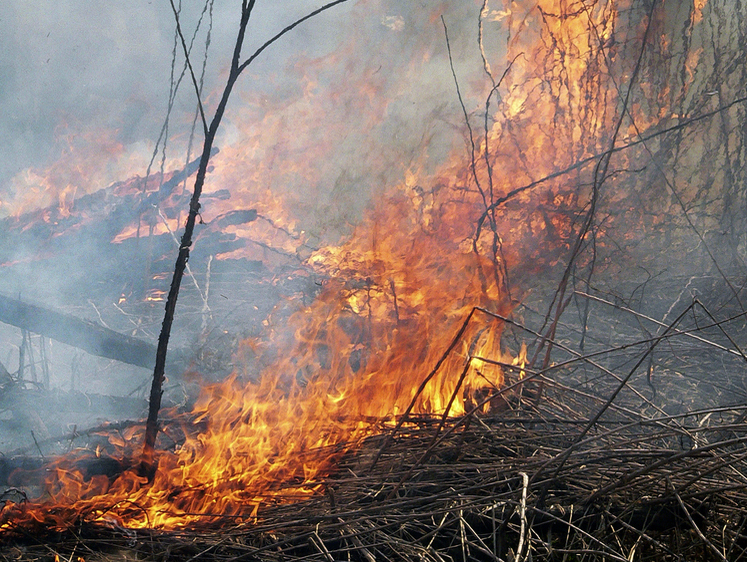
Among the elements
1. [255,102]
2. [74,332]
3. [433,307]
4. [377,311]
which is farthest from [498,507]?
[255,102]

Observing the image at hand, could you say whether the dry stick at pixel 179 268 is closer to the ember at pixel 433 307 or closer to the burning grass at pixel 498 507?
the ember at pixel 433 307

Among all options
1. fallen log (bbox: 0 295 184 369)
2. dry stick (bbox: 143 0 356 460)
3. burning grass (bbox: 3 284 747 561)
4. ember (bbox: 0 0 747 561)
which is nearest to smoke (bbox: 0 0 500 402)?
ember (bbox: 0 0 747 561)

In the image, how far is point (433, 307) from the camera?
149 inches

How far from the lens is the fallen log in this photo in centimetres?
439

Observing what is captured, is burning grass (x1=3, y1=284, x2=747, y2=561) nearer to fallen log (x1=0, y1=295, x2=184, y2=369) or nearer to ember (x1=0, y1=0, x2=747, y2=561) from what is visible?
ember (x1=0, y1=0, x2=747, y2=561)

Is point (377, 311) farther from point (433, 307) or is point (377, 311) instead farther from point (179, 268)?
point (179, 268)

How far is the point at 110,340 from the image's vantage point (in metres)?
4.55

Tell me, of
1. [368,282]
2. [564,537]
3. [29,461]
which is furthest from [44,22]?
[564,537]

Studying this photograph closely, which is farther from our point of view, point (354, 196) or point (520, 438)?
point (354, 196)

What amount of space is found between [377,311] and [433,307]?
1492 millimetres

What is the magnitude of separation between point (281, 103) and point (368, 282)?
150 inches

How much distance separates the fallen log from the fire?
93cm

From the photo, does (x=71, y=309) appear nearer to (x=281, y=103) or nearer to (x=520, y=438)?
(x=281, y=103)

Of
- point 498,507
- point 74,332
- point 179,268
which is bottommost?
point 498,507
